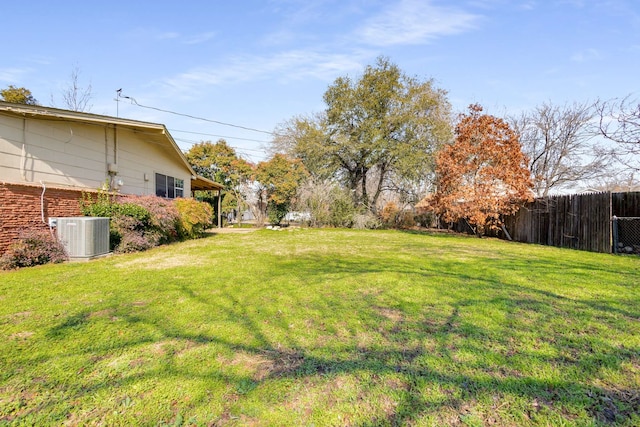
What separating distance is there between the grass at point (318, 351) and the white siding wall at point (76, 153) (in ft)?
12.6

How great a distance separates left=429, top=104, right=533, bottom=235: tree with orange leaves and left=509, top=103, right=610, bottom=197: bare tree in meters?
6.25

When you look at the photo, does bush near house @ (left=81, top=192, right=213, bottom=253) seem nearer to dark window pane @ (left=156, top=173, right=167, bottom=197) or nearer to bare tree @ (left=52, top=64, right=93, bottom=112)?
dark window pane @ (left=156, top=173, right=167, bottom=197)

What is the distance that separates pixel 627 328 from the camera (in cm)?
293

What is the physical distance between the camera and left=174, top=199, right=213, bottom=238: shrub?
419 inches

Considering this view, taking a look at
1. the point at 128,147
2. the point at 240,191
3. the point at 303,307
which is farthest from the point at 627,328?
the point at 240,191

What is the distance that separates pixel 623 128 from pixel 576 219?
6.10 meters

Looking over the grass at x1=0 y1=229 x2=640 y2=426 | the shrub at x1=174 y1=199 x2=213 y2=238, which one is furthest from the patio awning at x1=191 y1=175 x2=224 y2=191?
the grass at x1=0 y1=229 x2=640 y2=426

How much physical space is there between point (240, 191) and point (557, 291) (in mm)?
18120

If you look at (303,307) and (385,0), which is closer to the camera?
(303,307)

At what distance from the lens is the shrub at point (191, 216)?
34.9ft

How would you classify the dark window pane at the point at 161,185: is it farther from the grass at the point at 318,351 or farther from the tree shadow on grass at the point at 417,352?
the tree shadow on grass at the point at 417,352

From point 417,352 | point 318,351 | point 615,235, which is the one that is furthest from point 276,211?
point 417,352

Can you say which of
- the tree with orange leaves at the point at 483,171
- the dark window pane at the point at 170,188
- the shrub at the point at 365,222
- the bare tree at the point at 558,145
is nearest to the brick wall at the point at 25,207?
the dark window pane at the point at 170,188

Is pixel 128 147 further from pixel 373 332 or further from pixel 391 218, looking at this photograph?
pixel 391 218
